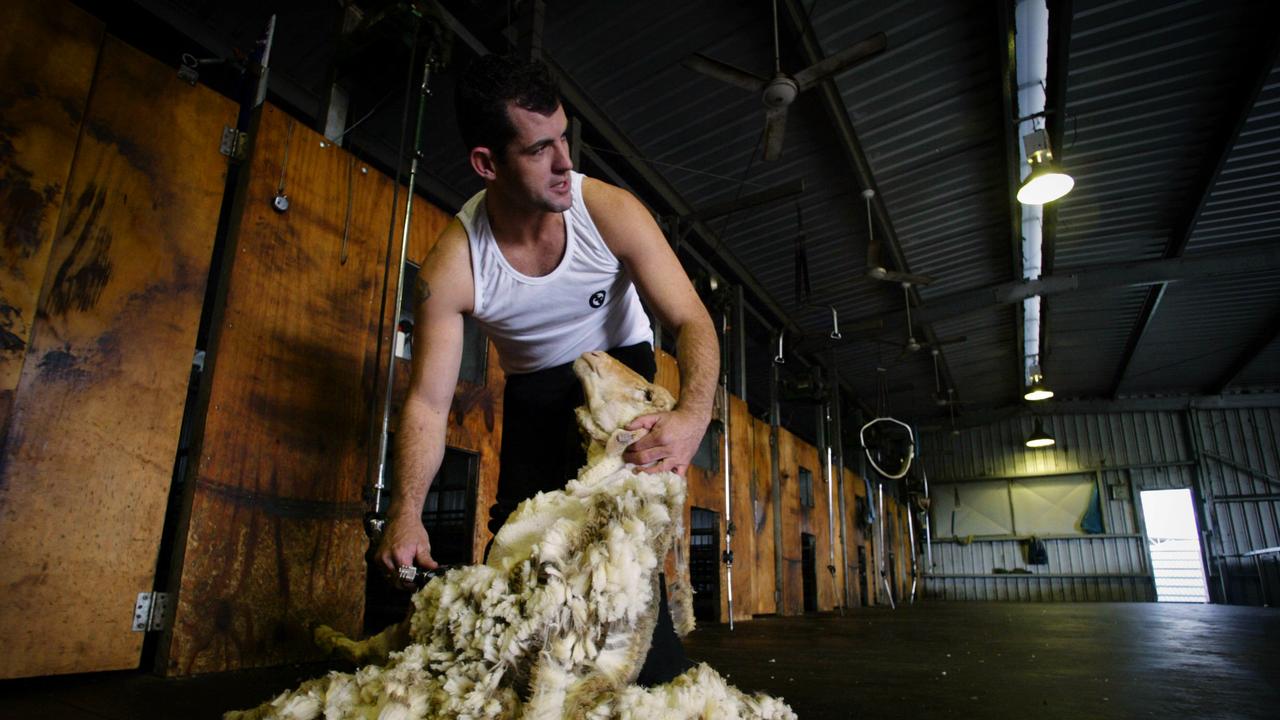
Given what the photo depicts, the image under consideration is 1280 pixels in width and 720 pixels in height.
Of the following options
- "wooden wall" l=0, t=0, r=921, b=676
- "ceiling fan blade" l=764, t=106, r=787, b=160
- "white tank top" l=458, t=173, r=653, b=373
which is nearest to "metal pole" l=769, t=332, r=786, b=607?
"ceiling fan blade" l=764, t=106, r=787, b=160

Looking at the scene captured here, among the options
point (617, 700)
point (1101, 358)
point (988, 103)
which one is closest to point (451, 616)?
point (617, 700)

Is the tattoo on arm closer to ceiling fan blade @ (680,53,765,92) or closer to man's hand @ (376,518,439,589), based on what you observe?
man's hand @ (376,518,439,589)

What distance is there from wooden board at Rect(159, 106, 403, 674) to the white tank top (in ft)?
3.39

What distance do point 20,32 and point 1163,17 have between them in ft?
22.6

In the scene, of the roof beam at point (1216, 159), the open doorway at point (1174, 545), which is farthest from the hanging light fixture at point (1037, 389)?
the open doorway at point (1174, 545)

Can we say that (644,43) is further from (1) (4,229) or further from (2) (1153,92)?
(2) (1153,92)

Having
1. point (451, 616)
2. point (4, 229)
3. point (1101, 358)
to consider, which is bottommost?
point (451, 616)

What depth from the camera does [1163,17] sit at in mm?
5000

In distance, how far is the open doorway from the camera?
1409 cm

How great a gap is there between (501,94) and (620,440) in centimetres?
90

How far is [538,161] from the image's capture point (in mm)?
1584

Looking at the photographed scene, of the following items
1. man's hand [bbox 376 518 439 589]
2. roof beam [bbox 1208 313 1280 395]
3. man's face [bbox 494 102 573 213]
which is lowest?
man's hand [bbox 376 518 439 589]

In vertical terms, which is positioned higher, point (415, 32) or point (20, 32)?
point (415, 32)

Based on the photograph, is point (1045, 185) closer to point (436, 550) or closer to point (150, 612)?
point (436, 550)
